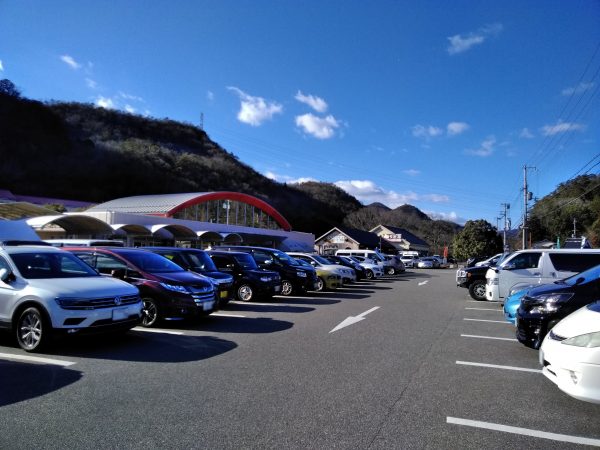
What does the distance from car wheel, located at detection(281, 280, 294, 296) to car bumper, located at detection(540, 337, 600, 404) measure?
11943mm

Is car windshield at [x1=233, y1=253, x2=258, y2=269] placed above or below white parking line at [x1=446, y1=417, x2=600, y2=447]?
above

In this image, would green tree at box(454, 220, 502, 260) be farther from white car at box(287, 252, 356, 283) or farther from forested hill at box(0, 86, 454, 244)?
white car at box(287, 252, 356, 283)

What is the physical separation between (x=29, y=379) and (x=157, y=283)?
3738 millimetres

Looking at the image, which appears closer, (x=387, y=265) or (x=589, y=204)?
(x=387, y=265)

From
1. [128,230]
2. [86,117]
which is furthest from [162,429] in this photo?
[86,117]

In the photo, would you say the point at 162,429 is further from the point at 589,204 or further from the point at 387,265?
the point at 589,204

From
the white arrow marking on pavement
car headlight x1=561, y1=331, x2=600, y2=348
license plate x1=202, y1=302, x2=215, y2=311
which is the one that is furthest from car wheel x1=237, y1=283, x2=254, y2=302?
car headlight x1=561, y1=331, x2=600, y2=348

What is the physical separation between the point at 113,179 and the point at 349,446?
8546 cm

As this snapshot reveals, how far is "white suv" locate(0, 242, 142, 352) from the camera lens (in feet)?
22.8

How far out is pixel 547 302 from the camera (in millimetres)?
7133

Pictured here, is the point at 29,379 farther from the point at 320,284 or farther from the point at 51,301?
the point at 320,284

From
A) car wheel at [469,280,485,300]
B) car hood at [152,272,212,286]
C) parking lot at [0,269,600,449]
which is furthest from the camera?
car wheel at [469,280,485,300]

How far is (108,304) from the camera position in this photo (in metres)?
7.39

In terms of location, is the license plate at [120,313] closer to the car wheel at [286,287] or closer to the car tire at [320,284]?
the car wheel at [286,287]
